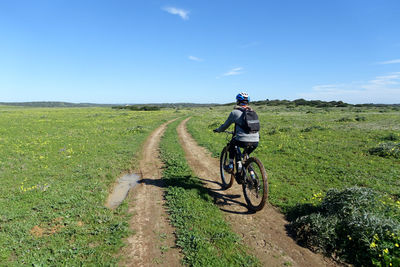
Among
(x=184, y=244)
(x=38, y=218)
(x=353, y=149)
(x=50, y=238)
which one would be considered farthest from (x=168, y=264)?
(x=353, y=149)

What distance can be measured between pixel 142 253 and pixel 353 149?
15.3m

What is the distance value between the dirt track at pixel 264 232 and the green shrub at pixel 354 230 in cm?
33

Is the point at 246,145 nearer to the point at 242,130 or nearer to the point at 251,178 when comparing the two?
the point at 242,130

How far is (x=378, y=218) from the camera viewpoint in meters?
4.52

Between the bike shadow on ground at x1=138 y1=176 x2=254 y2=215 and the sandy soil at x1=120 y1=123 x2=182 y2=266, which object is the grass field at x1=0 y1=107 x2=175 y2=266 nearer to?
the sandy soil at x1=120 y1=123 x2=182 y2=266

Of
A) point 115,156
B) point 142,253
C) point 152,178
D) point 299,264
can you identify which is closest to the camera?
point 299,264

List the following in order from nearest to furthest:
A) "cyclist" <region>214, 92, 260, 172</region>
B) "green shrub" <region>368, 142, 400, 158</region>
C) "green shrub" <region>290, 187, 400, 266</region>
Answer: "green shrub" <region>290, 187, 400, 266</region>
"cyclist" <region>214, 92, 260, 172</region>
"green shrub" <region>368, 142, 400, 158</region>

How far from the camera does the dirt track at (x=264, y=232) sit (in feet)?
14.5

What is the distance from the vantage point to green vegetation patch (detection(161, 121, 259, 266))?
14.4 ft

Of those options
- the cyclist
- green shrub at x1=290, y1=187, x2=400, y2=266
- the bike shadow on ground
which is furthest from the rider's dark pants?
green shrub at x1=290, y1=187, x2=400, y2=266

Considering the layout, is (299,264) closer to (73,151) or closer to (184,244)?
(184,244)

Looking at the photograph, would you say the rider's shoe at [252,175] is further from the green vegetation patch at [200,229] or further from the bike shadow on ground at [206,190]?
the green vegetation patch at [200,229]

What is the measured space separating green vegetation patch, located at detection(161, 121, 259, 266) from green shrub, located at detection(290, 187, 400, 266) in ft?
5.52

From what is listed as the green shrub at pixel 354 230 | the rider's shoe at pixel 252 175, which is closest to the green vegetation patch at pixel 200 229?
the rider's shoe at pixel 252 175
